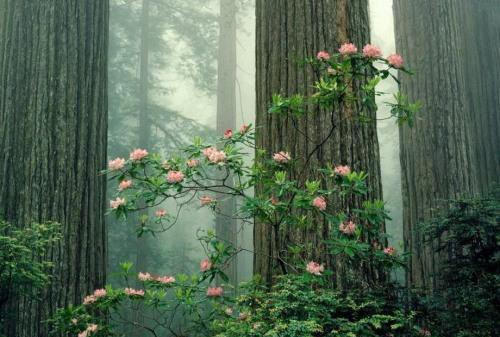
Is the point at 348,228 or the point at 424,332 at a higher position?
the point at 348,228

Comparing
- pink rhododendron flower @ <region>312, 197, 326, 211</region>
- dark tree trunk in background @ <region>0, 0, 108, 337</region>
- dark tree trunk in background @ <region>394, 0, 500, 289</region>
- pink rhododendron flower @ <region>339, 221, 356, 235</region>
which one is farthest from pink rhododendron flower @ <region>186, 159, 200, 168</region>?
dark tree trunk in background @ <region>394, 0, 500, 289</region>

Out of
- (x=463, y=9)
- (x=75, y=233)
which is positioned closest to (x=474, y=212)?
(x=75, y=233)

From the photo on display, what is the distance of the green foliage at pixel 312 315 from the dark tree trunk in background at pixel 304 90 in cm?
47

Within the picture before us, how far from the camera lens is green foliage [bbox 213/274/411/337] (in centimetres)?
238

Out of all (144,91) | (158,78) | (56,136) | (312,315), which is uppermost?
(158,78)

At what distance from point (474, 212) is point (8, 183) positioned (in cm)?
334

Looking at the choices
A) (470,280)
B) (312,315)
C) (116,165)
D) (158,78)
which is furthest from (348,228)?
(158,78)

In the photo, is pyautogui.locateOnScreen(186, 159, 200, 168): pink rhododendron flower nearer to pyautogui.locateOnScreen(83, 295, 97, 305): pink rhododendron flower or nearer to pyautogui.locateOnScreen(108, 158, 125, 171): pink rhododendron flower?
pyautogui.locateOnScreen(108, 158, 125, 171): pink rhododendron flower

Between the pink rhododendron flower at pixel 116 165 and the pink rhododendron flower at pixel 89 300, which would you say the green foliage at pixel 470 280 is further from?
the pink rhododendron flower at pixel 89 300

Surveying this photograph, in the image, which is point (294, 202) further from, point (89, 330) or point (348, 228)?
point (89, 330)

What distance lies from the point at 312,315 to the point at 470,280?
1175 mm

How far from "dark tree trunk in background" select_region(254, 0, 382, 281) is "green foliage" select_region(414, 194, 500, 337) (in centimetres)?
50

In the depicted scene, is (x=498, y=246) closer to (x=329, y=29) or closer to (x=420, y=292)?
(x=420, y=292)

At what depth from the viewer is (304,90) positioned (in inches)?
137
